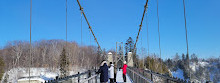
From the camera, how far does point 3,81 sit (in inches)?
1346

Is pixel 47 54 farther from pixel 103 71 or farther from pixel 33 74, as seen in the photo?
pixel 103 71

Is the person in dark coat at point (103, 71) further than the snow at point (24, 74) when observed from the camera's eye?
No

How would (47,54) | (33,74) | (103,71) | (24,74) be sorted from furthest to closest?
(47,54), (33,74), (24,74), (103,71)

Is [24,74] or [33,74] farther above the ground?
[24,74]

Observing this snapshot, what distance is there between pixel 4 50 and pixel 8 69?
583 centimetres

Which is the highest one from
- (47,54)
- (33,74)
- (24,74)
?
(47,54)

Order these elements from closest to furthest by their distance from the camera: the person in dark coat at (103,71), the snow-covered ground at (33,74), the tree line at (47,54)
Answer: the person in dark coat at (103,71) < the tree line at (47,54) < the snow-covered ground at (33,74)

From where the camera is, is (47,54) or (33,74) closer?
(33,74)

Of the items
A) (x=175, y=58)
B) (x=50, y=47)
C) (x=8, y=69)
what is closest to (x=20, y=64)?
(x=8, y=69)

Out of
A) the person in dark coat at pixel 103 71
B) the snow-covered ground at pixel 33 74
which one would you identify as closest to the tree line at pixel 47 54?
the snow-covered ground at pixel 33 74

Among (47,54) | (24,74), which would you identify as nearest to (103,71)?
(24,74)

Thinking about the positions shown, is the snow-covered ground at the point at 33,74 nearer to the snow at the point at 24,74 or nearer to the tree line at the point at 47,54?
the snow at the point at 24,74

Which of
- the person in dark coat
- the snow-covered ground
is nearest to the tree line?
the snow-covered ground

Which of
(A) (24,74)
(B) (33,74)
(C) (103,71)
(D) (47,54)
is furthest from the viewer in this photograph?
(D) (47,54)
